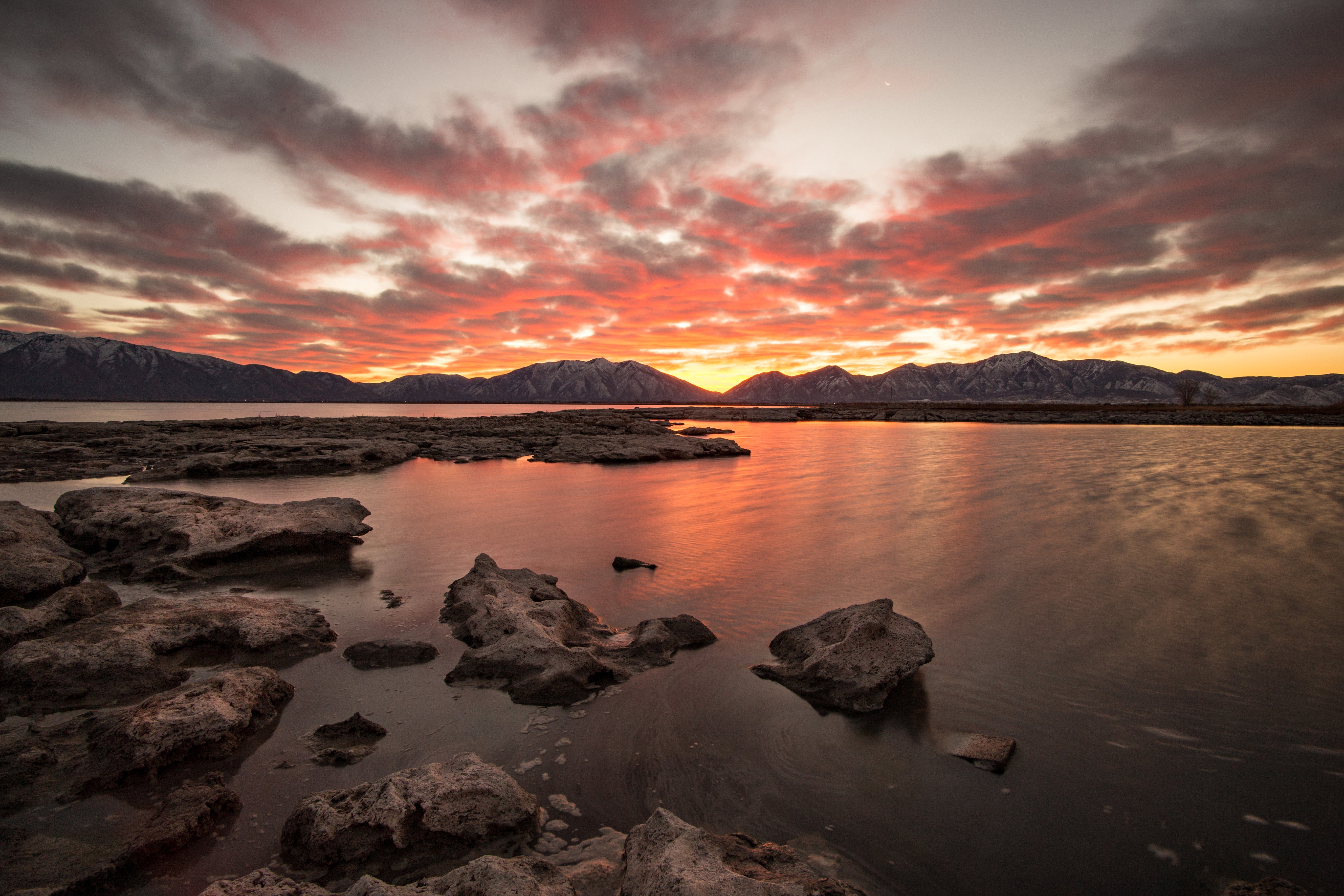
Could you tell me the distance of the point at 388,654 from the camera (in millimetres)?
7109

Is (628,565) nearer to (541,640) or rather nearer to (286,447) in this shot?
(541,640)

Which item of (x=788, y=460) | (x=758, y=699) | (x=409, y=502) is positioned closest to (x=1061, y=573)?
(x=758, y=699)

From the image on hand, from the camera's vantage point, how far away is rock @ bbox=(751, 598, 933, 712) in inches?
240

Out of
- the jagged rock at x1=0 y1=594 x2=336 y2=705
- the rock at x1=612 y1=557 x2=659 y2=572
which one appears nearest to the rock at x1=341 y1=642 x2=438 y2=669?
the jagged rock at x1=0 y1=594 x2=336 y2=705

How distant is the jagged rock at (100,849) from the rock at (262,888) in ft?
2.90

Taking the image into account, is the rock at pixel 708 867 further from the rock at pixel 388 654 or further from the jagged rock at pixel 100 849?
the rock at pixel 388 654

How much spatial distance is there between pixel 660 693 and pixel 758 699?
110 centimetres

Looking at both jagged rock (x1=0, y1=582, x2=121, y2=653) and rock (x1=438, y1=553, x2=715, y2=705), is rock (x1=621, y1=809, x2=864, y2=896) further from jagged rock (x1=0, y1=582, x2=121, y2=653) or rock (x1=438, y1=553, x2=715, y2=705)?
jagged rock (x1=0, y1=582, x2=121, y2=653)

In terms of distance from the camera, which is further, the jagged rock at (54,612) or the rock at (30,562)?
the rock at (30,562)

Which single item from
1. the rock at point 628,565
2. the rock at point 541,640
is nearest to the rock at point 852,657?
the rock at point 541,640

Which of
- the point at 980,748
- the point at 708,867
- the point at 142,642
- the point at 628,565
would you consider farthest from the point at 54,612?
the point at 980,748

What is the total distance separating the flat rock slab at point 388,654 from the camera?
700 centimetres

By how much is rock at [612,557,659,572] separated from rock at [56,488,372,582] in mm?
5780

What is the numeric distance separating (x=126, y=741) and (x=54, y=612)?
4.26 metres
